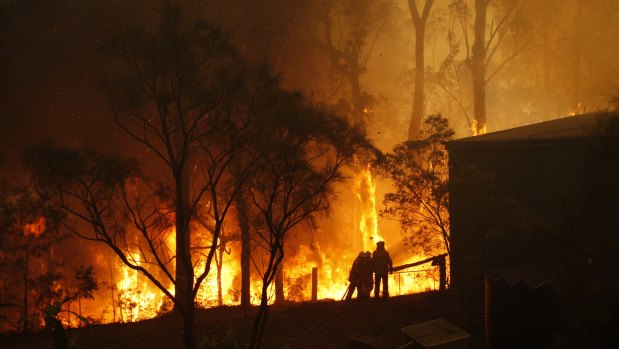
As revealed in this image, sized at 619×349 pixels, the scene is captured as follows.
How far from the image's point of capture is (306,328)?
40.2 ft

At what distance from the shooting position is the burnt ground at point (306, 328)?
11461mm

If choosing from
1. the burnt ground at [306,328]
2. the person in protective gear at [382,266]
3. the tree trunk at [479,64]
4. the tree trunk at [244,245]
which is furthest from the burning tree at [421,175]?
the tree trunk at [479,64]

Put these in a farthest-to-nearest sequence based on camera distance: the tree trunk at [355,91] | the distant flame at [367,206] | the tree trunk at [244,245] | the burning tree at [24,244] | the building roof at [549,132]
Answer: the distant flame at [367,206]
the tree trunk at [355,91]
the burning tree at [24,244]
the tree trunk at [244,245]
the building roof at [549,132]

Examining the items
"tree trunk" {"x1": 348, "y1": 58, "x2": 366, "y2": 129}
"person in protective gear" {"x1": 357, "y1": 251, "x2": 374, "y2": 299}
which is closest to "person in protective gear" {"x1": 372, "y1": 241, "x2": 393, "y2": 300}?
"person in protective gear" {"x1": 357, "y1": 251, "x2": 374, "y2": 299}

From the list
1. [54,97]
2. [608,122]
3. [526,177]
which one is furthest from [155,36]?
[54,97]

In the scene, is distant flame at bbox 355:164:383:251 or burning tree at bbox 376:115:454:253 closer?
burning tree at bbox 376:115:454:253

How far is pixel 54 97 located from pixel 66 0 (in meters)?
3.97

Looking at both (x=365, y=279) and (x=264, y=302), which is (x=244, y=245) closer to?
(x=365, y=279)

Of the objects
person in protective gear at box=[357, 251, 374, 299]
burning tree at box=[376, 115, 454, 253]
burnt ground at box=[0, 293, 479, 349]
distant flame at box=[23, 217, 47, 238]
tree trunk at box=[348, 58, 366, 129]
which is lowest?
burnt ground at box=[0, 293, 479, 349]

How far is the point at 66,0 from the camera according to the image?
21031 mm

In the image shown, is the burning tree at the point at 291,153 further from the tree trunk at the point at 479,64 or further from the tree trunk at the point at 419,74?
the tree trunk at the point at 479,64

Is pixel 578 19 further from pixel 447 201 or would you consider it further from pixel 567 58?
pixel 447 201

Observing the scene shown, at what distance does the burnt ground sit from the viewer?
11.5 meters

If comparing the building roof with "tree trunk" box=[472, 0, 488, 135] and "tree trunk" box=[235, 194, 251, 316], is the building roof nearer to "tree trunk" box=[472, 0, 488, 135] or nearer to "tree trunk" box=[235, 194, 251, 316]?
"tree trunk" box=[235, 194, 251, 316]
